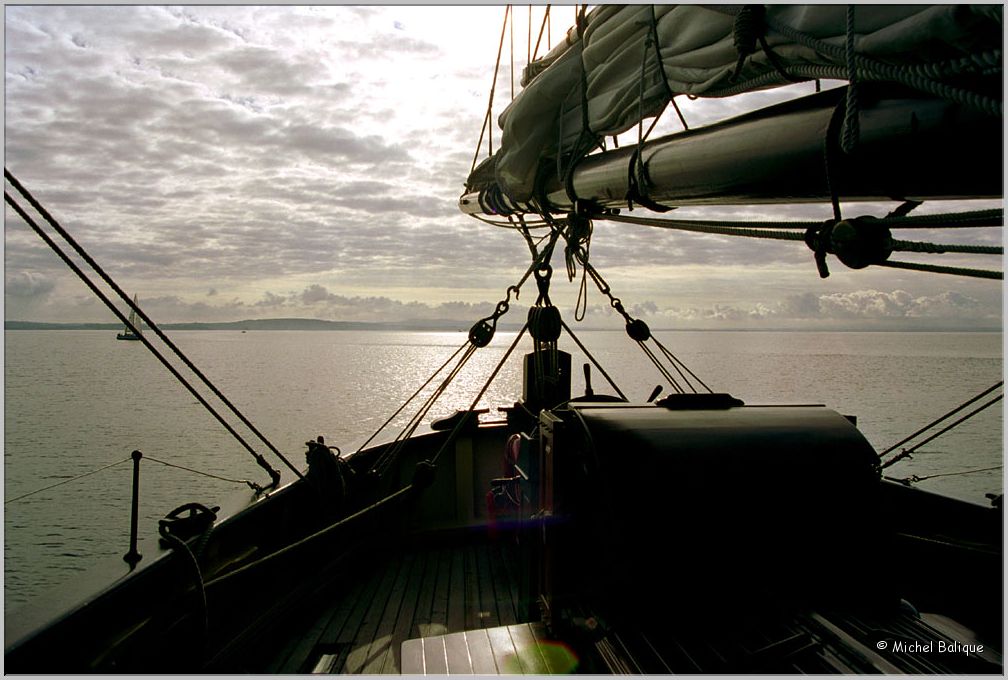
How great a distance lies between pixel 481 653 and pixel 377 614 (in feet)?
6.11

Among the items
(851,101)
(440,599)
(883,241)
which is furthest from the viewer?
(440,599)

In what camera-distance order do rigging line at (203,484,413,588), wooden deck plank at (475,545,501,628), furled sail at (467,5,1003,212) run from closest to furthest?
1. furled sail at (467,5,1003,212)
2. rigging line at (203,484,413,588)
3. wooden deck plank at (475,545,501,628)

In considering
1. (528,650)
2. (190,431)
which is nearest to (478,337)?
(528,650)


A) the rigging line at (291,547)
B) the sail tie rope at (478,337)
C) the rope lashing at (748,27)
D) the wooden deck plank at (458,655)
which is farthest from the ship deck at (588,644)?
the rope lashing at (748,27)

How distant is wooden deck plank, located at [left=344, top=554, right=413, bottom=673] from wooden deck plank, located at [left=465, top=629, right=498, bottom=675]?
115 centimetres

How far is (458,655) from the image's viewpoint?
10.3 ft

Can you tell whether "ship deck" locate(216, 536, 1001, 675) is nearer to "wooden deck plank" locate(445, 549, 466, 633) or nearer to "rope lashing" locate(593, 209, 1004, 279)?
"wooden deck plank" locate(445, 549, 466, 633)

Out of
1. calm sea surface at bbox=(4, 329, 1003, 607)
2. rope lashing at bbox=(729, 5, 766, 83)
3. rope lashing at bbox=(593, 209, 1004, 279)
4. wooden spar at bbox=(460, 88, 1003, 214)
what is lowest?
calm sea surface at bbox=(4, 329, 1003, 607)

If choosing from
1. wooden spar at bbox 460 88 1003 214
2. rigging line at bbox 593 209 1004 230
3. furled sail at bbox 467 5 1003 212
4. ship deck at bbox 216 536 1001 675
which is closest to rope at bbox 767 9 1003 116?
furled sail at bbox 467 5 1003 212

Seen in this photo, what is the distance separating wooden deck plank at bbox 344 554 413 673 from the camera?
4.13 meters

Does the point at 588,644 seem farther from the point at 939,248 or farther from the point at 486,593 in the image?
the point at 939,248

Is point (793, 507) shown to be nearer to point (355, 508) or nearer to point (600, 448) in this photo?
point (600, 448)

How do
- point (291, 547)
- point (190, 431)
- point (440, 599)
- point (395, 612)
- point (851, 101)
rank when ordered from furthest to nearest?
point (190, 431) → point (440, 599) → point (395, 612) → point (291, 547) → point (851, 101)

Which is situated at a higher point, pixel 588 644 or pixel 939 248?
pixel 939 248
